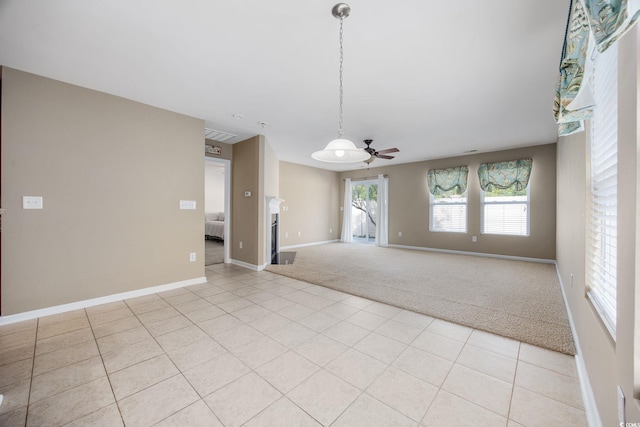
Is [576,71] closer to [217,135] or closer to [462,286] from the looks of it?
[462,286]

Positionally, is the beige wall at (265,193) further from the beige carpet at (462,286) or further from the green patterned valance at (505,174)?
the green patterned valance at (505,174)

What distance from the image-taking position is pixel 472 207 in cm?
595

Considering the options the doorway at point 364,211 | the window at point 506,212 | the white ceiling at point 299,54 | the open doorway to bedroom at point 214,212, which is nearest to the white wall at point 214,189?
the open doorway to bedroom at point 214,212

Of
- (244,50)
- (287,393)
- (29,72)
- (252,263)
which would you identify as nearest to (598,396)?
(287,393)

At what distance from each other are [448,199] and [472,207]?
59 centimetres

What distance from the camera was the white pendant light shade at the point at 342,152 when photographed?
1.89m

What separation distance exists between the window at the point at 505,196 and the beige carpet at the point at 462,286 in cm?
80

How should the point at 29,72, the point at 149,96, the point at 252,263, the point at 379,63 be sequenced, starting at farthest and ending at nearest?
the point at 252,263 < the point at 149,96 < the point at 29,72 < the point at 379,63

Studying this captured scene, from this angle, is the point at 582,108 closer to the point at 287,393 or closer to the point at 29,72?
the point at 287,393

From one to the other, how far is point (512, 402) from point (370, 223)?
686 centimetres

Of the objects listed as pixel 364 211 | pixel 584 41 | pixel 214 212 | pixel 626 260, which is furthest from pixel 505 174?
pixel 214 212

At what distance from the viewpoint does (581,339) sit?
1766 millimetres

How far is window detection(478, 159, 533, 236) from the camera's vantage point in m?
5.27

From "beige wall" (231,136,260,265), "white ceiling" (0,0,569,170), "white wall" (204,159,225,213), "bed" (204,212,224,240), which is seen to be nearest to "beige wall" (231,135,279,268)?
"beige wall" (231,136,260,265)
